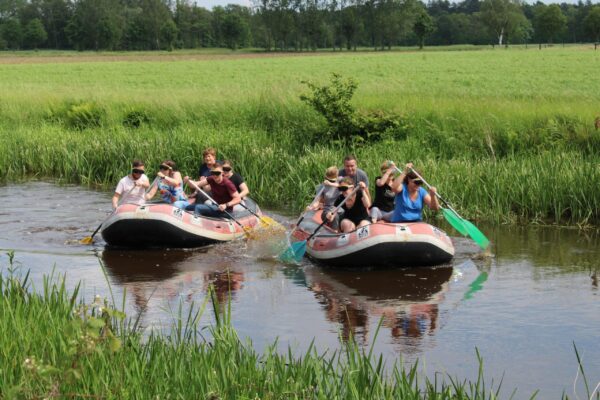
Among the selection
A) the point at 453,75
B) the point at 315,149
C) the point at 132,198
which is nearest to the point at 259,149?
the point at 315,149

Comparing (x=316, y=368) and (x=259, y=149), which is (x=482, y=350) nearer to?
(x=316, y=368)

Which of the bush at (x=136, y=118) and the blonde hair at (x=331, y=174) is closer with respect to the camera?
the blonde hair at (x=331, y=174)

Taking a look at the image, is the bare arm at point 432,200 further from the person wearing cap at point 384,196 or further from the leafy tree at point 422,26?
the leafy tree at point 422,26

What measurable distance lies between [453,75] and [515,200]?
2672 cm

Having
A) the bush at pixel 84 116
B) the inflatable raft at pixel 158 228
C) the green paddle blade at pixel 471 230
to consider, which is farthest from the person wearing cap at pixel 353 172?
the bush at pixel 84 116

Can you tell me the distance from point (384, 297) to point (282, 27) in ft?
398

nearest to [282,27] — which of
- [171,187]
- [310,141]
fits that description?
[310,141]

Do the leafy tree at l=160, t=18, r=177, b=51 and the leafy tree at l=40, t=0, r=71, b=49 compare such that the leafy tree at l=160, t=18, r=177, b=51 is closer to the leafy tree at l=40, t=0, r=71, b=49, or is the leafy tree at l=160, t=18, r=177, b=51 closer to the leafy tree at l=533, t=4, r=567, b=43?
the leafy tree at l=40, t=0, r=71, b=49

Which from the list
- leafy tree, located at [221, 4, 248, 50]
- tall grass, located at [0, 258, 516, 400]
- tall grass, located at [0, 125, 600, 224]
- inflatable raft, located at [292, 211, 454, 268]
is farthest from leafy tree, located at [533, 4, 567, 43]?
tall grass, located at [0, 258, 516, 400]

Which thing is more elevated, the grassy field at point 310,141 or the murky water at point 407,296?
the grassy field at point 310,141

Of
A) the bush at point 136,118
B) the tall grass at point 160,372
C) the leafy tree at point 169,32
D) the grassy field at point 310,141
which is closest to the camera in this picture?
the tall grass at point 160,372

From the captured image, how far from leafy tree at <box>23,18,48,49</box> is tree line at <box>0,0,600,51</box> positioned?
0.14 metres

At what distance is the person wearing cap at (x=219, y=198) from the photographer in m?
15.5

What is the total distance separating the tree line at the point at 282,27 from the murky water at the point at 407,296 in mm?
107450
